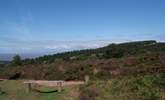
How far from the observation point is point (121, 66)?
30.5 metres

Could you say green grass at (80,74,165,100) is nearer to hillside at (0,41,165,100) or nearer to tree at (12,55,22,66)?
hillside at (0,41,165,100)

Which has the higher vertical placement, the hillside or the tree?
the tree

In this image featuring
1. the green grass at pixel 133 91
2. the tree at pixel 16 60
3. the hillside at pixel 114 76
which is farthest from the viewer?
the tree at pixel 16 60

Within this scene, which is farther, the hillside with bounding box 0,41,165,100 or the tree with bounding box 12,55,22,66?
the tree with bounding box 12,55,22,66

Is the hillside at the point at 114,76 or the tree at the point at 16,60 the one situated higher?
the tree at the point at 16,60

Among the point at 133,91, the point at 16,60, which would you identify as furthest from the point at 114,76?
the point at 16,60

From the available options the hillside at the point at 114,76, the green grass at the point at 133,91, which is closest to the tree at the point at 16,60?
the hillside at the point at 114,76

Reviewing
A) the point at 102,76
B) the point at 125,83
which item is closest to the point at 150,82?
the point at 125,83

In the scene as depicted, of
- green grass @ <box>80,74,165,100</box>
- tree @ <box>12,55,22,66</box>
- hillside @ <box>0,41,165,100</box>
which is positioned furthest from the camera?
tree @ <box>12,55,22,66</box>

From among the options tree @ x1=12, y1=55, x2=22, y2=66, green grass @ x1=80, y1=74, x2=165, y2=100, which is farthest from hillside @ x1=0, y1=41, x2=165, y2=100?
tree @ x1=12, y1=55, x2=22, y2=66

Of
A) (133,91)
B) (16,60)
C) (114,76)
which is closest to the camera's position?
(133,91)

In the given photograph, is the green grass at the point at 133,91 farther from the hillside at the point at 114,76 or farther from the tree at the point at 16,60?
the tree at the point at 16,60

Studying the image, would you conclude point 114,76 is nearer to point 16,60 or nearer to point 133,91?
point 133,91

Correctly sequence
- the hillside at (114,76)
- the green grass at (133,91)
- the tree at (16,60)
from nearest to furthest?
the green grass at (133,91)
the hillside at (114,76)
the tree at (16,60)
